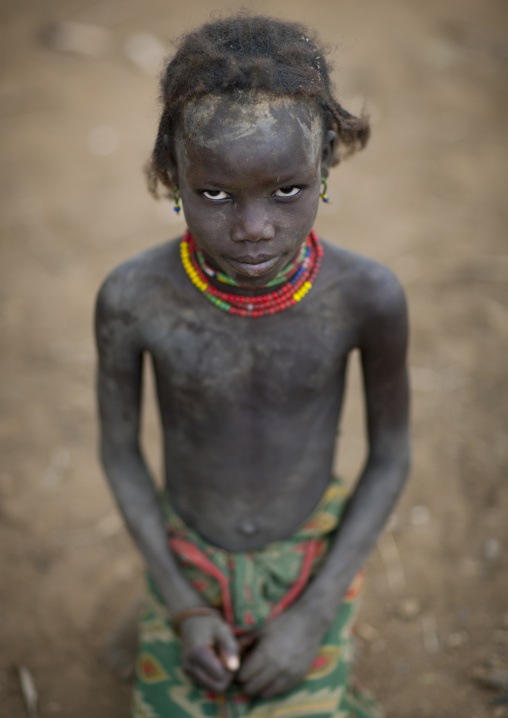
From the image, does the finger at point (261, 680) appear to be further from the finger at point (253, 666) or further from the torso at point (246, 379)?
the torso at point (246, 379)

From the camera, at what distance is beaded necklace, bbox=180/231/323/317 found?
1.61m

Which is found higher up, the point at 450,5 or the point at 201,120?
the point at 450,5

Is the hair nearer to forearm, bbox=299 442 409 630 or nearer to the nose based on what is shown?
the nose

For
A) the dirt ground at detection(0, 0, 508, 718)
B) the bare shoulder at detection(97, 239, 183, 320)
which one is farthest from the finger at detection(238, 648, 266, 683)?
the bare shoulder at detection(97, 239, 183, 320)

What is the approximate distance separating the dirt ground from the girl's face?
244 mm

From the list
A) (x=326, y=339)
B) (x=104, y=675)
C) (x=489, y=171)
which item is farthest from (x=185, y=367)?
(x=489, y=171)

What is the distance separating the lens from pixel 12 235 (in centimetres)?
438

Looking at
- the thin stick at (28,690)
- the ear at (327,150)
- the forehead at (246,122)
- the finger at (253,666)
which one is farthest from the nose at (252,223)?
the thin stick at (28,690)

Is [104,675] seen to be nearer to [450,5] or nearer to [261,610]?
[261,610]

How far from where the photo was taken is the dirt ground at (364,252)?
8.16 ft

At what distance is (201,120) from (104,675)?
6.31ft

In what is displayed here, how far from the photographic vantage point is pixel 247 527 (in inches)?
74.0

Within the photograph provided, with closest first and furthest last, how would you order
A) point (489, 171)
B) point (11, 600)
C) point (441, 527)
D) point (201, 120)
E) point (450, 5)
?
point (201, 120) < point (11, 600) < point (441, 527) < point (489, 171) < point (450, 5)

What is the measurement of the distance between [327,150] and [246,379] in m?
0.56
